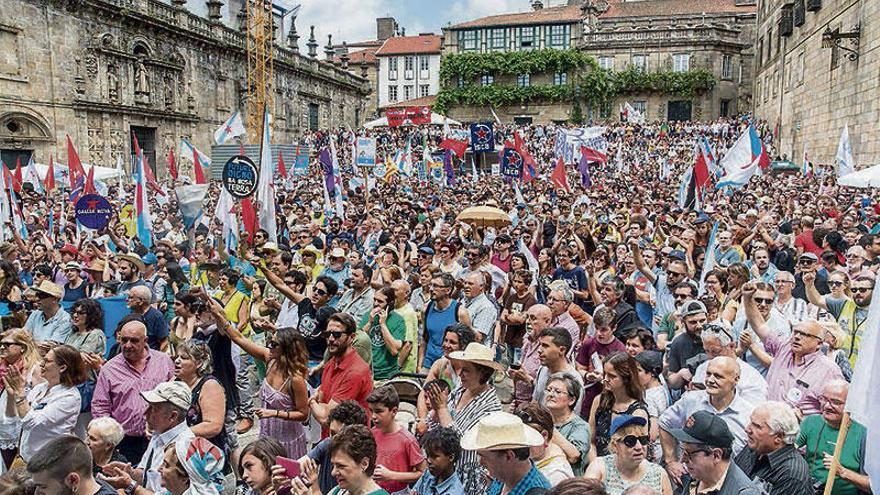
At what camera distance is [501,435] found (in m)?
3.53

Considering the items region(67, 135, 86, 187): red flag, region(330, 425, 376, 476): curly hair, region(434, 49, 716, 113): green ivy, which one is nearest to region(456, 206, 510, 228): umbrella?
region(330, 425, 376, 476): curly hair

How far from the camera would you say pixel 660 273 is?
8492 millimetres

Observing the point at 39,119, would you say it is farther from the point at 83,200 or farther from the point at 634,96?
the point at 634,96

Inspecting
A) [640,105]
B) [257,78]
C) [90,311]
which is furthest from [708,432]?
[640,105]

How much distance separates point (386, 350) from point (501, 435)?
3.18 metres

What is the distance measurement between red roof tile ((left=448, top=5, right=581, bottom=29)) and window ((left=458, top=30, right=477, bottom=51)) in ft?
1.79

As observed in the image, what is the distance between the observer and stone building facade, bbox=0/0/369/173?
2722 centimetres

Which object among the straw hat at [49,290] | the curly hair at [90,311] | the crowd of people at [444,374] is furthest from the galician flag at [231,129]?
the curly hair at [90,311]

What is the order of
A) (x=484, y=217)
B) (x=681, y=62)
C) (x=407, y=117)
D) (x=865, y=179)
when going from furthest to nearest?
(x=681, y=62) → (x=407, y=117) → (x=484, y=217) → (x=865, y=179)

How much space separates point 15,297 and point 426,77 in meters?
61.7

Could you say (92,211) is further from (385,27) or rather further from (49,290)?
(385,27)

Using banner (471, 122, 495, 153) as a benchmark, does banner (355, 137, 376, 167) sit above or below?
below

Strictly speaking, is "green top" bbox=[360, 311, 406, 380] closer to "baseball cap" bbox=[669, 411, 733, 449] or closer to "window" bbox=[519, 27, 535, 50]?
"baseball cap" bbox=[669, 411, 733, 449]

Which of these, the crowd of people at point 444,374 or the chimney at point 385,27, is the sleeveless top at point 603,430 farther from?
the chimney at point 385,27
